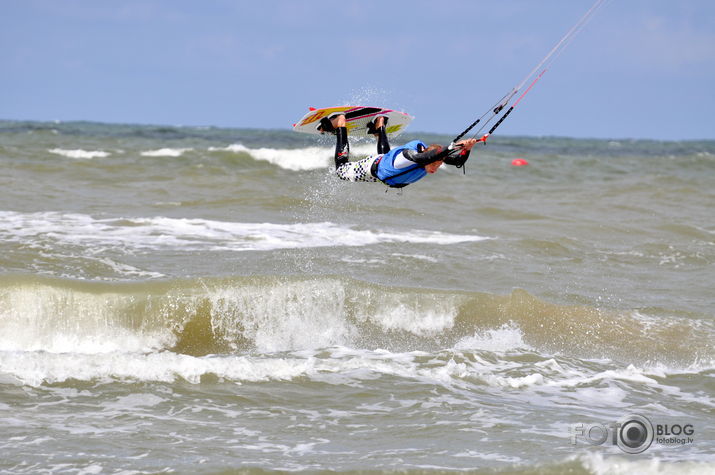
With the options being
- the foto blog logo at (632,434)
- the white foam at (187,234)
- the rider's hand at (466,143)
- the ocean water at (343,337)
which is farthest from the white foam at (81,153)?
the foto blog logo at (632,434)

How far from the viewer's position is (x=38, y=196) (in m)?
20.4

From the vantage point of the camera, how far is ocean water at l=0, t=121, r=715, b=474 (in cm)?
712

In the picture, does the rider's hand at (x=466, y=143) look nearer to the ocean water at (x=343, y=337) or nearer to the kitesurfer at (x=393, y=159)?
the kitesurfer at (x=393, y=159)

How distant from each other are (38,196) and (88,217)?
3.42 m

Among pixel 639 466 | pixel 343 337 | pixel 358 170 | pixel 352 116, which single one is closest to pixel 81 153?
pixel 352 116

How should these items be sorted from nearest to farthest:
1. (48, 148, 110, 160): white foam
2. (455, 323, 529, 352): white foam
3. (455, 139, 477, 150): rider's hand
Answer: (455, 139, 477, 150): rider's hand < (455, 323, 529, 352): white foam < (48, 148, 110, 160): white foam

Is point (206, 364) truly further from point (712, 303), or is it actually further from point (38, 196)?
point (38, 196)

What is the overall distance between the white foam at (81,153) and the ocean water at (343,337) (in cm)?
993

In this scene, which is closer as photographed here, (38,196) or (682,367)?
(682,367)

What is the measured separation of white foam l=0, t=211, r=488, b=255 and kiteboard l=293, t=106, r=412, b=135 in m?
4.33

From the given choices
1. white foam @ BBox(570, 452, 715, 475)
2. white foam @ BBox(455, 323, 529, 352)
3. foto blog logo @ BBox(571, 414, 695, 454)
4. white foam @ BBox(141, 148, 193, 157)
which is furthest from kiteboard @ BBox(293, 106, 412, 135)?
white foam @ BBox(141, 148, 193, 157)

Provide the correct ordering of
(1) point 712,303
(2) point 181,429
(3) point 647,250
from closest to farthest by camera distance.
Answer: (2) point 181,429, (1) point 712,303, (3) point 647,250

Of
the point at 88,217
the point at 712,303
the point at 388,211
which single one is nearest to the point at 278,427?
the point at 712,303

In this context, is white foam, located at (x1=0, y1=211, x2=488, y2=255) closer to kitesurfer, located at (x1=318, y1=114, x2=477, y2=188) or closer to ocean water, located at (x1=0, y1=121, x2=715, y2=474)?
ocean water, located at (x1=0, y1=121, x2=715, y2=474)
